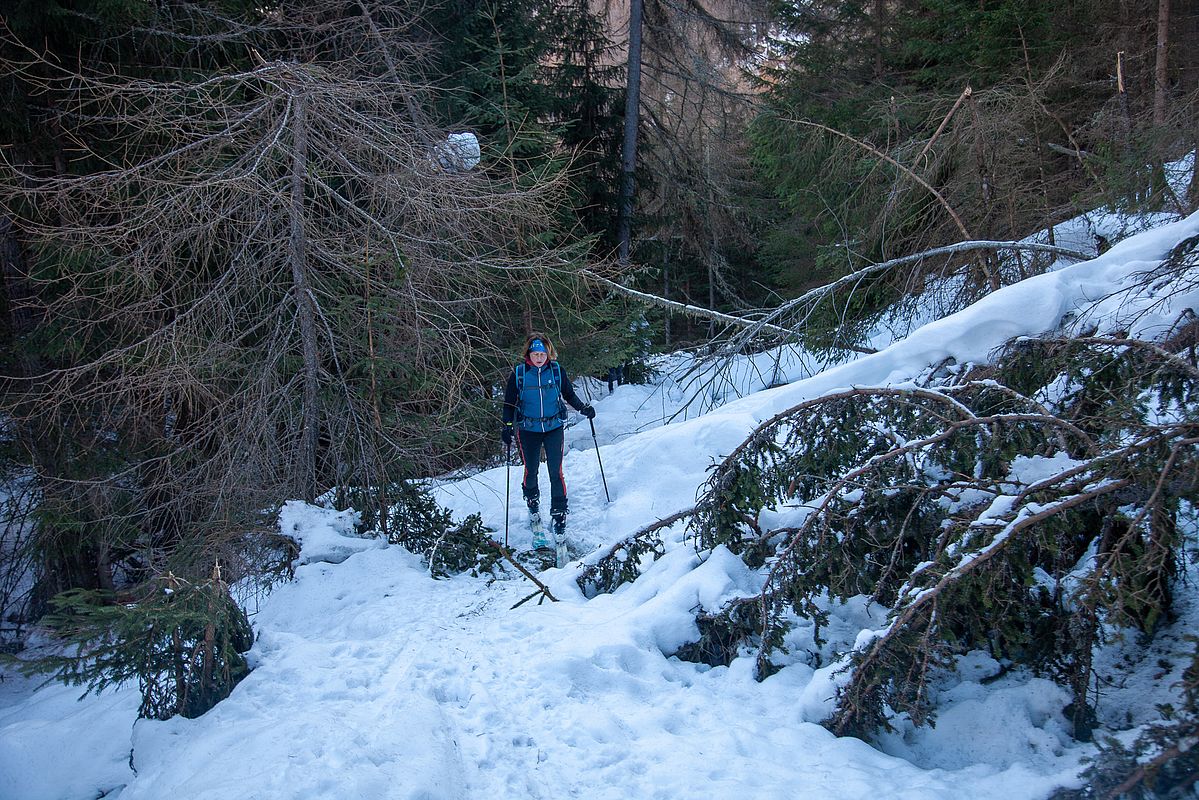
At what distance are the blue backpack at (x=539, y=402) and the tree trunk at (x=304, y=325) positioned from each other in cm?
182

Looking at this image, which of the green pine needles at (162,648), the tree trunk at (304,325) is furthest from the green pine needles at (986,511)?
the tree trunk at (304,325)

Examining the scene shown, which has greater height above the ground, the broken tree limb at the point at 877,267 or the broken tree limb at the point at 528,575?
the broken tree limb at the point at 877,267

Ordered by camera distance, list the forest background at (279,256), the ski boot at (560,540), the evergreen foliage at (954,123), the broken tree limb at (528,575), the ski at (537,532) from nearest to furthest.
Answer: the broken tree limb at (528,575) → the forest background at (279,256) → the ski boot at (560,540) → the ski at (537,532) → the evergreen foliage at (954,123)

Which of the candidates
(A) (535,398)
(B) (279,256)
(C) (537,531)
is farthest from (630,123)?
(C) (537,531)

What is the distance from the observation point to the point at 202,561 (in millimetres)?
5168

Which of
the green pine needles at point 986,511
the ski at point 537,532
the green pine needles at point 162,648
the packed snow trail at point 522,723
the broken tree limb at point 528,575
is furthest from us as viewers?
the ski at point 537,532

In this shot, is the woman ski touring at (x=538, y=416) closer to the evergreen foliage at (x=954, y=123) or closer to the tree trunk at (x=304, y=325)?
the tree trunk at (x=304, y=325)

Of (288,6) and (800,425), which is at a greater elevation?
(288,6)

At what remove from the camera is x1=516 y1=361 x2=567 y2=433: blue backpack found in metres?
6.38

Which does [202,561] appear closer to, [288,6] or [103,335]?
[103,335]

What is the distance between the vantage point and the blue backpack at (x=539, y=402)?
638cm

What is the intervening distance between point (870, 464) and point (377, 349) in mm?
4506

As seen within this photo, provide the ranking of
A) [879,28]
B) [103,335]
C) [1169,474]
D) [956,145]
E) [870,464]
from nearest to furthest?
[1169,474] → [870,464] → [103,335] → [956,145] → [879,28]

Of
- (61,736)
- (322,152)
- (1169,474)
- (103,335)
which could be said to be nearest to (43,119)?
(103,335)
